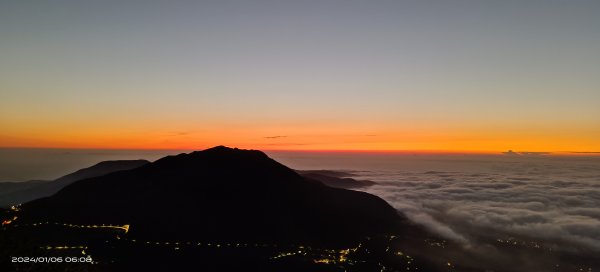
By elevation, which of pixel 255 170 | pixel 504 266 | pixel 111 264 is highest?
pixel 255 170

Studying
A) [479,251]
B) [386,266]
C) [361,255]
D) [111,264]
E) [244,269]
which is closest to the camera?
[111,264]

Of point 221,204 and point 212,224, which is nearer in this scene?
point 212,224

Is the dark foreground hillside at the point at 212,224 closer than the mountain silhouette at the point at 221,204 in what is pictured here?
Yes

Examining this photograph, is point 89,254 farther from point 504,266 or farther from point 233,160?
point 504,266

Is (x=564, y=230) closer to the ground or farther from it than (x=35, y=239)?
closer to the ground

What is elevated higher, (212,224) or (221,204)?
(221,204)

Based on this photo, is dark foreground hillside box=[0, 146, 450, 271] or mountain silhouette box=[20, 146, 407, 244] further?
mountain silhouette box=[20, 146, 407, 244]

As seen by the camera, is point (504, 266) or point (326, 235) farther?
point (326, 235)

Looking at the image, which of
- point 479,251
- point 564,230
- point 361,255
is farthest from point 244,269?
point 564,230
